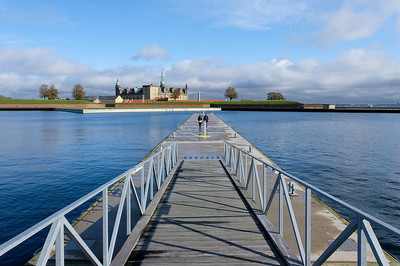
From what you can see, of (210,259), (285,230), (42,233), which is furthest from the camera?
(42,233)

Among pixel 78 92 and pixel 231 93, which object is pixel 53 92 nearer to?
pixel 78 92

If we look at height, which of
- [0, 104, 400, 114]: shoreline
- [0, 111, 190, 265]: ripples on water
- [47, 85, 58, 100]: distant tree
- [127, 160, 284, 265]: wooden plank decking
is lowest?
[0, 111, 190, 265]: ripples on water

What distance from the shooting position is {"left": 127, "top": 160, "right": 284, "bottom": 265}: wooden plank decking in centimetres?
480

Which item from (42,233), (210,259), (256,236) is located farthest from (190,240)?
(42,233)

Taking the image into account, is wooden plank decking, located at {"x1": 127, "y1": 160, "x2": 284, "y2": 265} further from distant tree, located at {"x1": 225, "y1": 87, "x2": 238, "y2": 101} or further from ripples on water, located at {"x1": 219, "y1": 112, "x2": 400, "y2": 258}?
distant tree, located at {"x1": 225, "y1": 87, "x2": 238, "y2": 101}

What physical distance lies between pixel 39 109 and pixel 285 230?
147322 millimetres

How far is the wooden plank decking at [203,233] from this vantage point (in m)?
4.80

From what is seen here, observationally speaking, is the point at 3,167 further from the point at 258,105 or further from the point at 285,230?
the point at 258,105

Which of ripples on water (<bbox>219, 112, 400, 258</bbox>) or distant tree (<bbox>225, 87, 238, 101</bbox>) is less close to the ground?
distant tree (<bbox>225, 87, 238, 101</bbox>)

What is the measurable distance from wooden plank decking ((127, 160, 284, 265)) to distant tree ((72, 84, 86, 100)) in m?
163

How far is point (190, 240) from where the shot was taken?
547cm

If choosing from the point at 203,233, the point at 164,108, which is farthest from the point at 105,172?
the point at 164,108

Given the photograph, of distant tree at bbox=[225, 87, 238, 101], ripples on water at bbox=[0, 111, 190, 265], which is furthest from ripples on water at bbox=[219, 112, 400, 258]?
distant tree at bbox=[225, 87, 238, 101]

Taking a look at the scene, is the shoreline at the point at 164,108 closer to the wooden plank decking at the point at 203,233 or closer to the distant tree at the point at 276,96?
the distant tree at the point at 276,96
